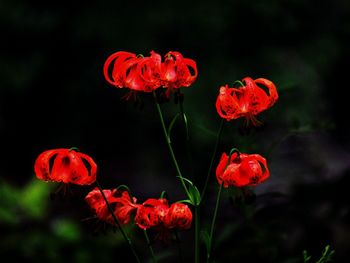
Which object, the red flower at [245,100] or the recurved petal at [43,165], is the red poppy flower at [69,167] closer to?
the recurved petal at [43,165]

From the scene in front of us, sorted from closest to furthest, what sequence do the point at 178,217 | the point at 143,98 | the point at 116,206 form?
the point at 178,217
the point at 116,206
the point at 143,98

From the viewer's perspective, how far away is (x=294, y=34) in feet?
17.9

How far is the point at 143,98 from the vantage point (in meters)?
5.92

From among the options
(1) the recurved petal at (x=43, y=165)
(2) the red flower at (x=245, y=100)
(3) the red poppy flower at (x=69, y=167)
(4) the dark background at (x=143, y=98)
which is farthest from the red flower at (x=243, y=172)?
(4) the dark background at (x=143, y=98)

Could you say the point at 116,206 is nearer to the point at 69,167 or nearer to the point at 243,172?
the point at 69,167

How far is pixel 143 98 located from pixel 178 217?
13.2ft

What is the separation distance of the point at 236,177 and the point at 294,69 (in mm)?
3720

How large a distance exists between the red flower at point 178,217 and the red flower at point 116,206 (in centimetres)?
15

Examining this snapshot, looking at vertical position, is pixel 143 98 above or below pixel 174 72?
below

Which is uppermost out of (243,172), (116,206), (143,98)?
(243,172)

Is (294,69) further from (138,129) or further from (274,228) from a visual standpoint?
(274,228)

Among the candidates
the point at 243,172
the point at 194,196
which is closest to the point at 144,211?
the point at 194,196

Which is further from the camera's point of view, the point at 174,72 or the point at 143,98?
the point at 143,98

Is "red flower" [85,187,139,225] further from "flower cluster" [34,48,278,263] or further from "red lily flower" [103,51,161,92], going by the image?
"red lily flower" [103,51,161,92]
